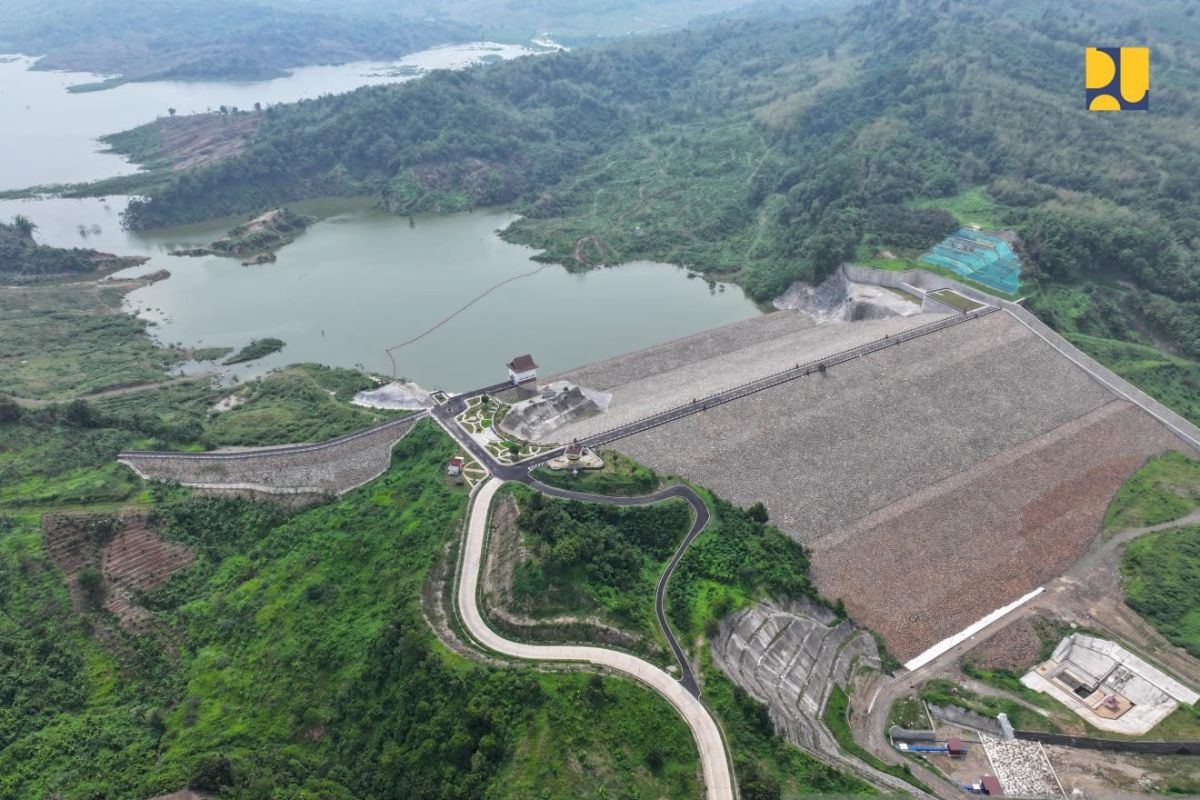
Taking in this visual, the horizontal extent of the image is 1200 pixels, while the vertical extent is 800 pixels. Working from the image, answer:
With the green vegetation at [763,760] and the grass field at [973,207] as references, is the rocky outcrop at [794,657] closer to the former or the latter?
the green vegetation at [763,760]

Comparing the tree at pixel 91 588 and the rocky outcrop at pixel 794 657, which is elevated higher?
the tree at pixel 91 588

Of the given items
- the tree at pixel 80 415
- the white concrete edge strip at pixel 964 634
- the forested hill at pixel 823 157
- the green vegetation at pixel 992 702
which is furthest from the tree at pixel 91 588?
the forested hill at pixel 823 157

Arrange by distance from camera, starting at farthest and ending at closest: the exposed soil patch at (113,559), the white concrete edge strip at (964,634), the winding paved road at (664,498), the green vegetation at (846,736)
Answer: the white concrete edge strip at (964,634) → the winding paved road at (664,498) → the exposed soil patch at (113,559) → the green vegetation at (846,736)

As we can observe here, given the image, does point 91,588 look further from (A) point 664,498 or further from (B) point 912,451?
(B) point 912,451

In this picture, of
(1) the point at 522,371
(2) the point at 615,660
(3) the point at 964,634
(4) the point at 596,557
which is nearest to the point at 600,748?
(2) the point at 615,660

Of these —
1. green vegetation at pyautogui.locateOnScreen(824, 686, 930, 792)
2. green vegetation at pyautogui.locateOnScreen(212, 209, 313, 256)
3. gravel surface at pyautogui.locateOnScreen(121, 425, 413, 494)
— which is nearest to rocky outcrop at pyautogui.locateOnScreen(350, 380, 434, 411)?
gravel surface at pyautogui.locateOnScreen(121, 425, 413, 494)
